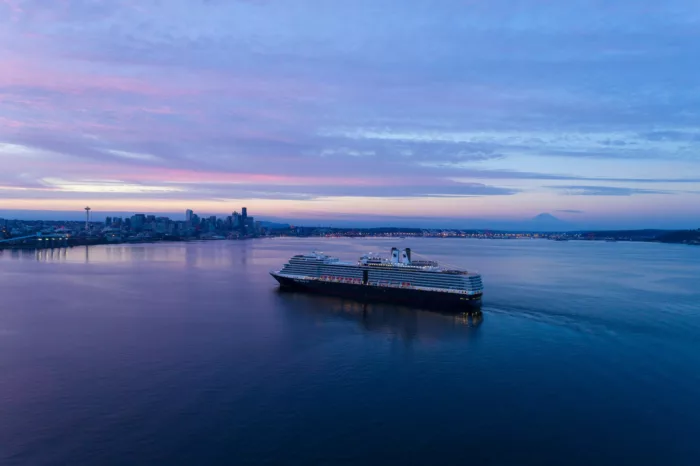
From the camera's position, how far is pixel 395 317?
1598 centimetres

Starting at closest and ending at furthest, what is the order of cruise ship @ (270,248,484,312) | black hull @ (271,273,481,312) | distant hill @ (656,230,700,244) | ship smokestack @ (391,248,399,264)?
black hull @ (271,273,481,312) → cruise ship @ (270,248,484,312) → ship smokestack @ (391,248,399,264) → distant hill @ (656,230,700,244)

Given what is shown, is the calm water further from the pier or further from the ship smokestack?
the pier

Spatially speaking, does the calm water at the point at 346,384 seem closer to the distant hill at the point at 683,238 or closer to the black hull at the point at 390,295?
the black hull at the point at 390,295

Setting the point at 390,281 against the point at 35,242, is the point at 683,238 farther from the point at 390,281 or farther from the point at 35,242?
the point at 35,242

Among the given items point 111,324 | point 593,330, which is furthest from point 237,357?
point 593,330

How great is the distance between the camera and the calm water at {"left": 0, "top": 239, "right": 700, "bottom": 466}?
7023mm

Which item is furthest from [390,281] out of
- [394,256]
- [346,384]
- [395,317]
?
[346,384]

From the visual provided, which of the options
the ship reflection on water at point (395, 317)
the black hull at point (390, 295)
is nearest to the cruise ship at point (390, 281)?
the black hull at point (390, 295)

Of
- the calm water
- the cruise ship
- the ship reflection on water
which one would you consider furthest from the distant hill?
the ship reflection on water

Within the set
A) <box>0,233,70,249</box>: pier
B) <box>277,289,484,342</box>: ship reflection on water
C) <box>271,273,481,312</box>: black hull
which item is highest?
<box>0,233,70,249</box>: pier

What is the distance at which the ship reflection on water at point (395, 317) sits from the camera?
13.8 m

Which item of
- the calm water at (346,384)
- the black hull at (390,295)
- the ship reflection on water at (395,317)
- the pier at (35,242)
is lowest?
the calm water at (346,384)

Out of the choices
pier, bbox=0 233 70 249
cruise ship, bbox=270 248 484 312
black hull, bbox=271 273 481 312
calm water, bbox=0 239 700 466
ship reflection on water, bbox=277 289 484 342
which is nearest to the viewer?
calm water, bbox=0 239 700 466

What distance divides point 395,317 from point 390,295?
316cm
